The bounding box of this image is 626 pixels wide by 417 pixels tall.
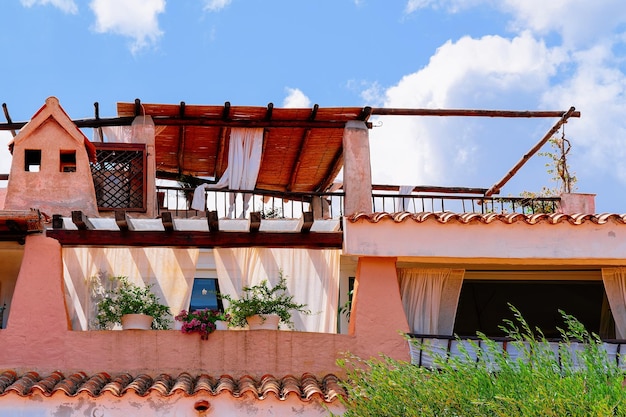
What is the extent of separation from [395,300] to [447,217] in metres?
1.31

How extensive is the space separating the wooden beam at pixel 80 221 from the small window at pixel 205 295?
2049mm

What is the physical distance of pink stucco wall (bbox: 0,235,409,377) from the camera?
1338cm

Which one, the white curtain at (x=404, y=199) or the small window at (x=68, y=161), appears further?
the white curtain at (x=404, y=199)

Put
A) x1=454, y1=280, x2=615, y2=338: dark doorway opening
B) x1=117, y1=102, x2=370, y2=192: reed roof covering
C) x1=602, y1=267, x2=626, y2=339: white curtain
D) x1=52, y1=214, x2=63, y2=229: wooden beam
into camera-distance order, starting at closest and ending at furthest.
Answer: x1=52, y1=214, x2=63, y2=229: wooden beam, x1=602, y1=267, x2=626, y2=339: white curtain, x1=454, y1=280, x2=615, y2=338: dark doorway opening, x1=117, y1=102, x2=370, y2=192: reed roof covering

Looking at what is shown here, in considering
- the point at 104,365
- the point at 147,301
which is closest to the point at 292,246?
the point at 147,301

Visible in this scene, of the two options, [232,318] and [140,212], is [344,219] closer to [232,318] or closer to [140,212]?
[232,318]

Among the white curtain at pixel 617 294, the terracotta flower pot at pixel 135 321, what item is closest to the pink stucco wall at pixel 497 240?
the white curtain at pixel 617 294

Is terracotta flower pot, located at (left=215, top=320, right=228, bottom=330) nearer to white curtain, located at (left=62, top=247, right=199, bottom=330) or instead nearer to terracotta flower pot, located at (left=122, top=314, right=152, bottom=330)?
white curtain, located at (left=62, top=247, right=199, bottom=330)

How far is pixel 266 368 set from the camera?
13.5 m

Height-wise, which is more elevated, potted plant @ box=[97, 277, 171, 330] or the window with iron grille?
the window with iron grille

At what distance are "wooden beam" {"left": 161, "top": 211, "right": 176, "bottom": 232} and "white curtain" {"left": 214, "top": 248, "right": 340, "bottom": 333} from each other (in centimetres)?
74

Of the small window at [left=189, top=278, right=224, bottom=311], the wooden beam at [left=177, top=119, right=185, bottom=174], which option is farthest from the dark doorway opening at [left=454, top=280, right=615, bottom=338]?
the wooden beam at [left=177, top=119, right=185, bottom=174]

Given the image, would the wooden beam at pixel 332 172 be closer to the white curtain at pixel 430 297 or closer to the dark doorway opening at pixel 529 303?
the dark doorway opening at pixel 529 303

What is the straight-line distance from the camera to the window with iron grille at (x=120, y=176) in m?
16.9
